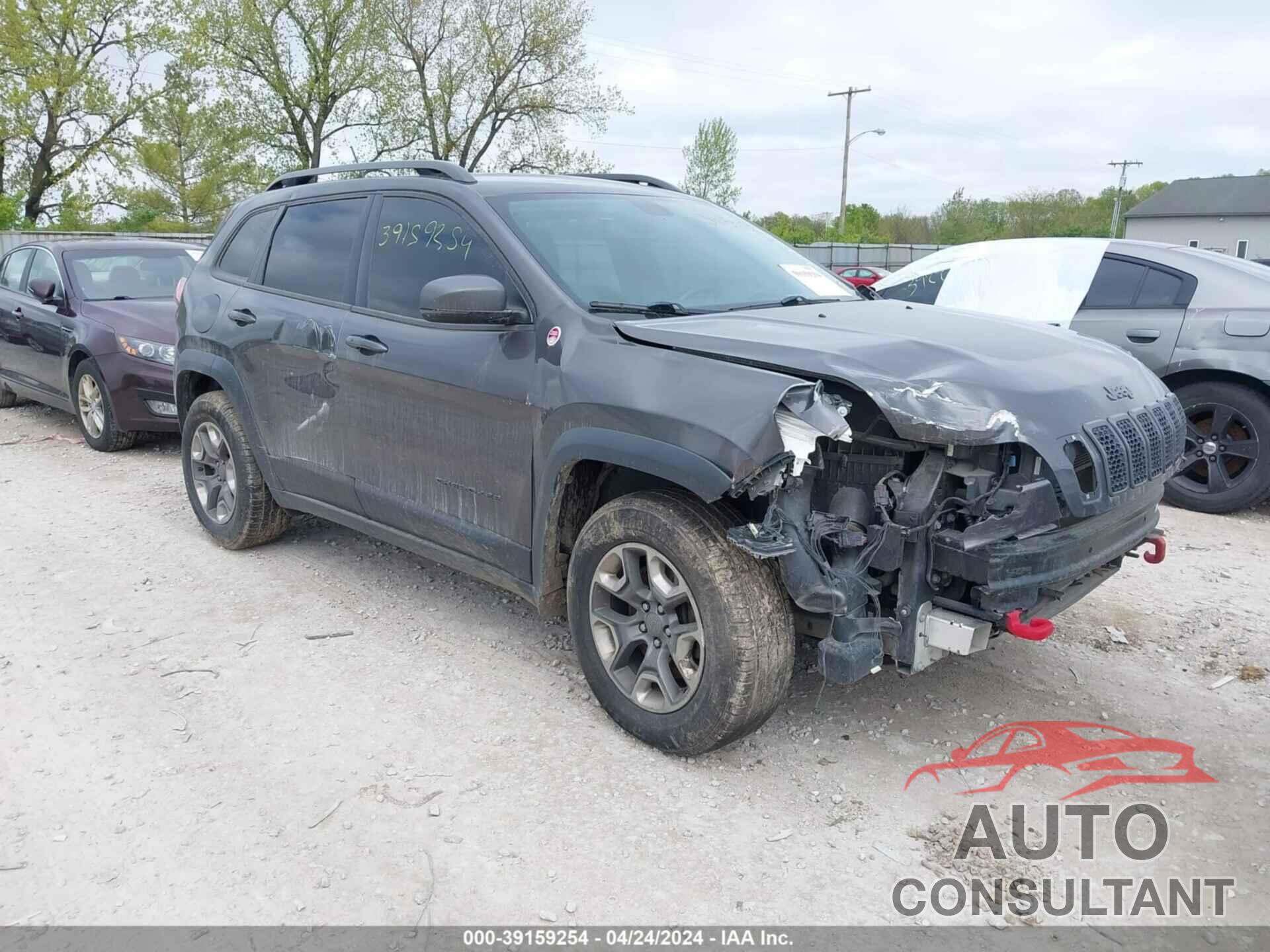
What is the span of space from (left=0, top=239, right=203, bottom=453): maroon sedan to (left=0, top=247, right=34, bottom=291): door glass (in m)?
0.01

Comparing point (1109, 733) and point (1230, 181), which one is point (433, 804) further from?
point (1230, 181)

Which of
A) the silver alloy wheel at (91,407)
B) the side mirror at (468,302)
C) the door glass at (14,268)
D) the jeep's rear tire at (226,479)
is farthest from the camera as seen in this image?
the door glass at (14,268)

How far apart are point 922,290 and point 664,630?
533 cm

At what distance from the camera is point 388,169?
4.55 m

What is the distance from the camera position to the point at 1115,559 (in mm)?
3553

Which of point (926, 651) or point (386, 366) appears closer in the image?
point (926, 651)

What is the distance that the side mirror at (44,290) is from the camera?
27.0 feet

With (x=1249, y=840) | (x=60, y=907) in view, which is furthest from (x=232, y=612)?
(x=1249, y=840)

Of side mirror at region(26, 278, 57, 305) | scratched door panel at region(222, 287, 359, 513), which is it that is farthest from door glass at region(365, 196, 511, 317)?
side mirror at region(26, 278, 57, 305)

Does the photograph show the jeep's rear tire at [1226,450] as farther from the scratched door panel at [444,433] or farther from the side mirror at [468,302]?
the side mirror at [468,302]

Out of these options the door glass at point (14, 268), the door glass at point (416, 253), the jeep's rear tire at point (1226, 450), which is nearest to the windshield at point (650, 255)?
the door glass at point (416, 253)

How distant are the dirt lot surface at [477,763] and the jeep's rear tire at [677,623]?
7.8 inches

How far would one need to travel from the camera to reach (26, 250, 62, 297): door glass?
332 inches

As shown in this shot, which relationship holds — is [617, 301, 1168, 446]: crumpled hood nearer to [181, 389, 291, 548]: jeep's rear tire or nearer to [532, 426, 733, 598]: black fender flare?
[532, 426, 733, 598]: black fender flare
